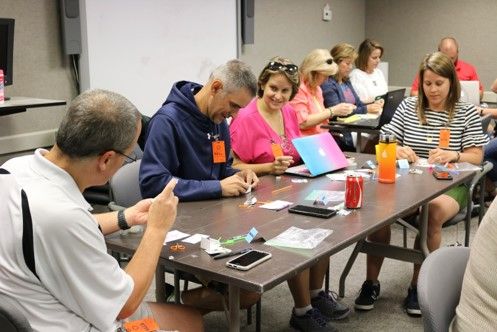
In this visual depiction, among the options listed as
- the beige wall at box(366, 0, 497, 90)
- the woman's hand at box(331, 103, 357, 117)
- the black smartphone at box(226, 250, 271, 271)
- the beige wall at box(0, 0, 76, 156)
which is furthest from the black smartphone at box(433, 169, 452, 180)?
the beige wall at box(366, 0, 497, 90)

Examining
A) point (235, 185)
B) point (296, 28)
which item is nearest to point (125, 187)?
point (235, 185)

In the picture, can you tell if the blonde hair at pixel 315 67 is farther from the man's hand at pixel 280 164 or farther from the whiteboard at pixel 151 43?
the man's hand at pixel 280 164

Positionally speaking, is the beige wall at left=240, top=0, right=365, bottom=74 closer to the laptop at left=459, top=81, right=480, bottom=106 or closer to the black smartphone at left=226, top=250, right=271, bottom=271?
the laptop at left=459, top=81, right=480, bottom=106

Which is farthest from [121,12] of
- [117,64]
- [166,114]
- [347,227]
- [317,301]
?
[347,227]

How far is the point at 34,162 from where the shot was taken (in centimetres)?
138

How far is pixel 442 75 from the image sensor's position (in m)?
3.07

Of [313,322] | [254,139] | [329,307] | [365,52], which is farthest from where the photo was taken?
[365,52]

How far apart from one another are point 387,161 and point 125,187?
3.85 feet

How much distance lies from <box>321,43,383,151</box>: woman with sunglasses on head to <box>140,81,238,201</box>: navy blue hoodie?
252cm

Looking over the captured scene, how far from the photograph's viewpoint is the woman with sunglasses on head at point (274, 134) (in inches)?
111

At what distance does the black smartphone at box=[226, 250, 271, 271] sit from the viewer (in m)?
1.59

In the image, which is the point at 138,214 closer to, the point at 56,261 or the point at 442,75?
the point at 56,261

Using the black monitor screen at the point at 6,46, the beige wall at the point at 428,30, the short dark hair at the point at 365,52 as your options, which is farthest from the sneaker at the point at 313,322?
the beige wall at the point at 428,30

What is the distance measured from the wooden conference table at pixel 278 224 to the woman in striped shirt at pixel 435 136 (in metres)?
0.15
